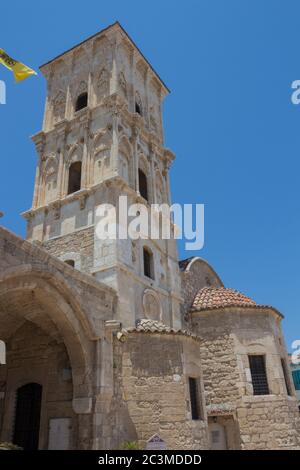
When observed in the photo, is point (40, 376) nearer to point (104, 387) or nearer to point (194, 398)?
point (104, 387)

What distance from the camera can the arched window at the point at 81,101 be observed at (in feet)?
60.7

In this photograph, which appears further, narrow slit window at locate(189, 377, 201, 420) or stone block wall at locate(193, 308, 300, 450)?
stone block wall at locate(193, 308, 300, 450)

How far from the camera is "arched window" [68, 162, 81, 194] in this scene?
657 inches

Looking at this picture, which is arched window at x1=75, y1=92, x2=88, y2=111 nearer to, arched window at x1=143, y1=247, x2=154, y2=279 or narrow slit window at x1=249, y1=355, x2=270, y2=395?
arched window at x1=143, y1=247, x2=154, y2=279

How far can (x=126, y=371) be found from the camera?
11141 mm

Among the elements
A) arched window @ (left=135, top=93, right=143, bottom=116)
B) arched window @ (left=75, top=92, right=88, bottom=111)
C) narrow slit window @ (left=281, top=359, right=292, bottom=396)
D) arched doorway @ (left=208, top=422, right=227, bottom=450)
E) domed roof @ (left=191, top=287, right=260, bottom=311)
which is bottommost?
arched doorway @ (left=208, top=422, right=227, bottom=450)

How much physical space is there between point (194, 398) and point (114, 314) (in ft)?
11.6

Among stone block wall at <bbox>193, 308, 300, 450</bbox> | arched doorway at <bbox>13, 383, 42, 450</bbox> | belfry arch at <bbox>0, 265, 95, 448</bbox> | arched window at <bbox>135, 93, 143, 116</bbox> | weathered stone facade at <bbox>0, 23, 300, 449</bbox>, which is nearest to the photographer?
belfry arch at <bbox>0, 265, 95, 448</bbox>

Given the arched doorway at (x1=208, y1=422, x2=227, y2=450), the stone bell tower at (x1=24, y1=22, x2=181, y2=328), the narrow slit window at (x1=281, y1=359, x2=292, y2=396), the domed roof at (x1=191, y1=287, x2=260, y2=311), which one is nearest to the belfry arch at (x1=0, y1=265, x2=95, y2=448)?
the stone bell tower at (x1=24, y1=22, x2=181, y2=328)

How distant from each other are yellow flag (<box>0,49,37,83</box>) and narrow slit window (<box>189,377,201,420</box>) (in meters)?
9.59

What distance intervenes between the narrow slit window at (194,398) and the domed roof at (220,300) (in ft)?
12.6

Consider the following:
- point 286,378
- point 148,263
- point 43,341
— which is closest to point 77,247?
point 148,263
